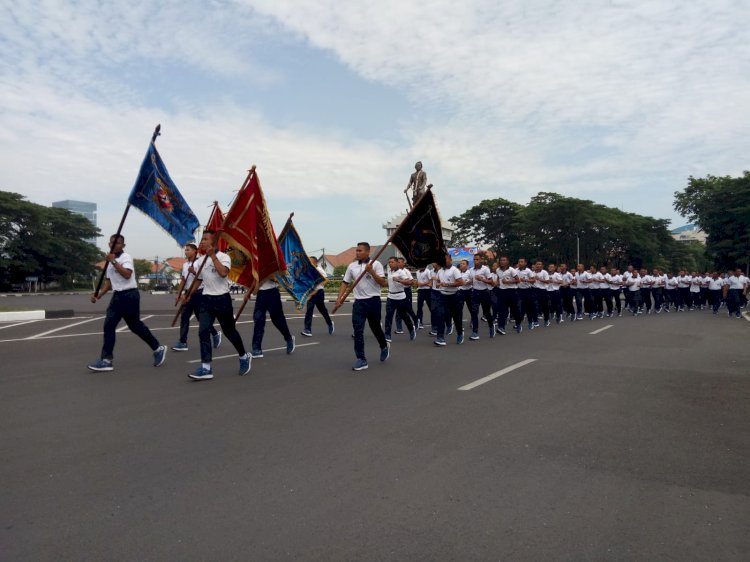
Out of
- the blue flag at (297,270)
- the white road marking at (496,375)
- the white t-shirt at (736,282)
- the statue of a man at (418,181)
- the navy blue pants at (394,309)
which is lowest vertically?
the white road marking at (496,375)

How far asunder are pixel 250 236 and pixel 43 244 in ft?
191

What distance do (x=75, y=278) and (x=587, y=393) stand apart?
68926 mm

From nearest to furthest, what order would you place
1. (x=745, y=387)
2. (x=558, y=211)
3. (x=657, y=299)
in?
(x=745, y=387) < (x=657, y=299) < (x=558, y=211)

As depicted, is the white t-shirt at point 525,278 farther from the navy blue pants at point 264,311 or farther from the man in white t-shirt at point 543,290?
the navy blue pants at point 264,311

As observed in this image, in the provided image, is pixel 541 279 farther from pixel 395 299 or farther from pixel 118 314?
pixel 118 314

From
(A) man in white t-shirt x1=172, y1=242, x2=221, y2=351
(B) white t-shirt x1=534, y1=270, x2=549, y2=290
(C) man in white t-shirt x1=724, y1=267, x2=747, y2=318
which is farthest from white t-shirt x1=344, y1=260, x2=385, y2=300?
(C) man in white t-shirt x1=724, y1=267, x2=747, y2=318

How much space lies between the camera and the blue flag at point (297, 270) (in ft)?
41.9

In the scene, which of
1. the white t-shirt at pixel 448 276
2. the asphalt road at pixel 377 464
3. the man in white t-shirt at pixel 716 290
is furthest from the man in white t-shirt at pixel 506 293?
the man in white t-shirt at pixel 716 290

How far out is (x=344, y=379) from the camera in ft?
23.8

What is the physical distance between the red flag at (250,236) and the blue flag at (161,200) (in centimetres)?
149

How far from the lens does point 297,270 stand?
12945 millimetres

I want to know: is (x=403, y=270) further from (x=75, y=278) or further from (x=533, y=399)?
(x=75, y=278)

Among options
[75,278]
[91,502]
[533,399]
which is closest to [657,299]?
[533,399]

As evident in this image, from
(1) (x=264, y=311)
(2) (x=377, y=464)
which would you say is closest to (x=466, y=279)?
(1) (x=264, y=311)
